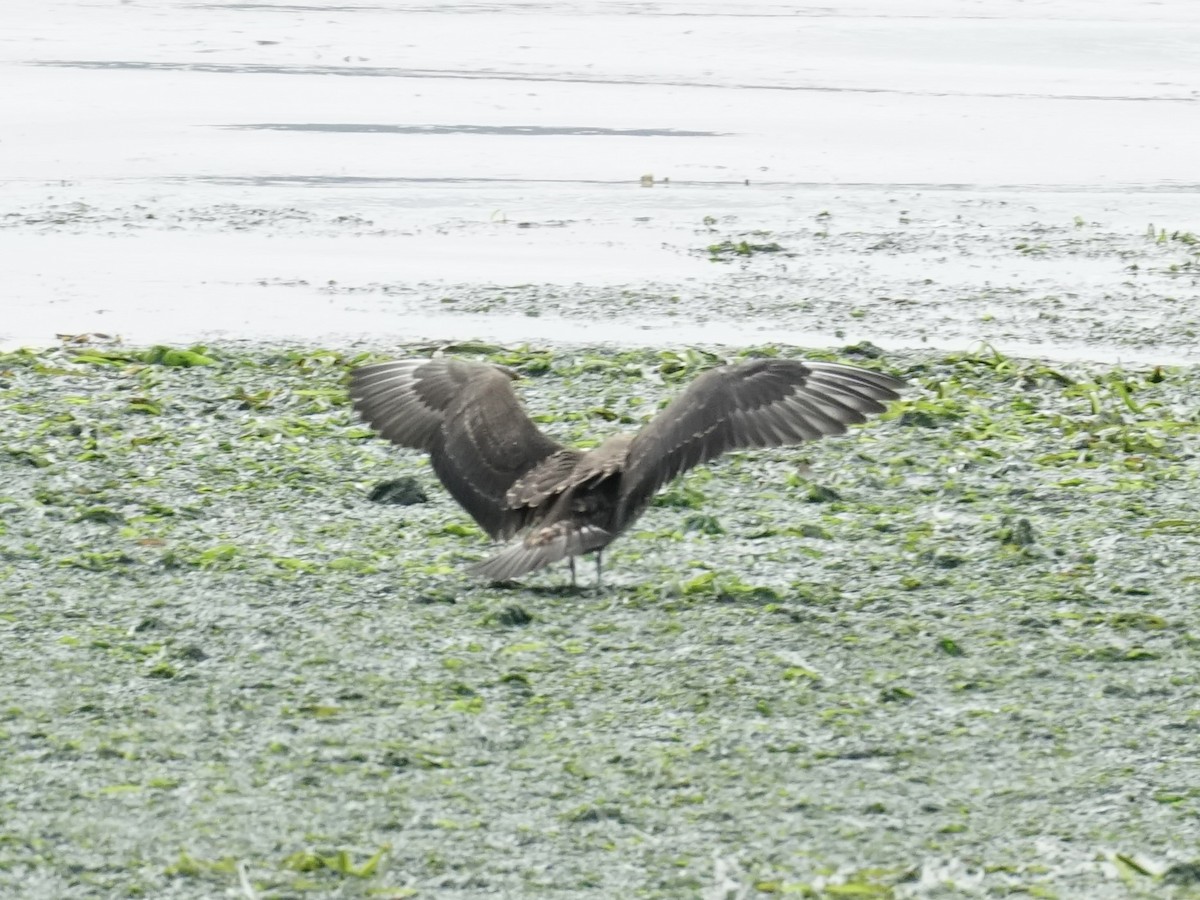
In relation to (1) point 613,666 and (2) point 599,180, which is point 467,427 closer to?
(1) point 613,666

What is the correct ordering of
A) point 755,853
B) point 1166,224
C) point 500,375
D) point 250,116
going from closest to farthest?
point 755,853, point 500,375, point 1166,224, point 250,116

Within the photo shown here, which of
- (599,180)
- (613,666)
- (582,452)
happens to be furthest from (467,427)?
(599,180)

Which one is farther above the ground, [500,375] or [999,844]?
[500,375]

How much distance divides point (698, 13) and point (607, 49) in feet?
12.6

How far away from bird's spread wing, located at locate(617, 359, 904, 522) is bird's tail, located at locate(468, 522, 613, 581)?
0.44 feet

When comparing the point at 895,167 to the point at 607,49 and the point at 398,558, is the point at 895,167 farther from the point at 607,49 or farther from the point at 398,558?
the point at 398,558

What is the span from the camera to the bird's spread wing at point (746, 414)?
654 cm

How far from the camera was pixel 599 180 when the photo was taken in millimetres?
14734

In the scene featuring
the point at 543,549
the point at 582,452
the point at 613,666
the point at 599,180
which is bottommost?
the point at 613,666

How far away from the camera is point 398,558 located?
7.16 meters

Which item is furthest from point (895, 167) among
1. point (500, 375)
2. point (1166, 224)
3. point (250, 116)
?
point (500, 375)

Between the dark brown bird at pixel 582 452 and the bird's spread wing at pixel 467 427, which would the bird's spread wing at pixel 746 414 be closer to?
the dark brown bird at pixel 582 452

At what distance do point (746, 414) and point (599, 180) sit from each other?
27.2ft

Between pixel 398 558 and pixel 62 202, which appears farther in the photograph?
pixel 62 202
